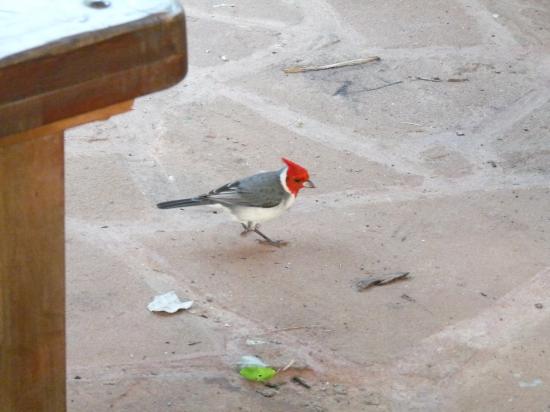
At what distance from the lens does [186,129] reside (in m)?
4.80

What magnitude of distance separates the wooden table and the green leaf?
0.77 meters

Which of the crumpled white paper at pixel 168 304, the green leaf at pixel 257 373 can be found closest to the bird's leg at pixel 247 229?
the crumpled white paper at pixel 168 304

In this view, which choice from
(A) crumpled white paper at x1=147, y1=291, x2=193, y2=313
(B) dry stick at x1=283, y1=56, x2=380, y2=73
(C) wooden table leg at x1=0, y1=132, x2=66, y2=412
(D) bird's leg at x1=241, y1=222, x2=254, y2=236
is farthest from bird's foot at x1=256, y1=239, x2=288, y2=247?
(C) wooden table leg at x1=0, y1=132, x2=66, y2=412

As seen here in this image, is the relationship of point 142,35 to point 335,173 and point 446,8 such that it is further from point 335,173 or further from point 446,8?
point 446,8

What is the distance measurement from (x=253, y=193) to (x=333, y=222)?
1.05 feet

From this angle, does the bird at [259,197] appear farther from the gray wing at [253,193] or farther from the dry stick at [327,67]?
the dry stick at [327,67]

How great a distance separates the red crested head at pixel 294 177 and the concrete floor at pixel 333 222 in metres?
0.16

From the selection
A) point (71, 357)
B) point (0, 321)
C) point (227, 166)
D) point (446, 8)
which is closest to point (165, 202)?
point (227, 166)

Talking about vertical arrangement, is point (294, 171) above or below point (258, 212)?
above

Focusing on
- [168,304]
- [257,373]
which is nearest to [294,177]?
[168,304]

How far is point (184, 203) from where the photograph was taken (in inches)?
163

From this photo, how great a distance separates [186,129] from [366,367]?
1.78 meters

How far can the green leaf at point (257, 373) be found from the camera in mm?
3266

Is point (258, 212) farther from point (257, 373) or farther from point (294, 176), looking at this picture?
point (257, 373)
